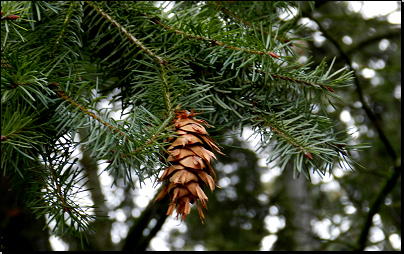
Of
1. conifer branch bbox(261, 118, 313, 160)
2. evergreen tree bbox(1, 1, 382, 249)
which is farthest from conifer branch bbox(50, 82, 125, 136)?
Answer: conifer branch bbox(261, 118, 313, 160)

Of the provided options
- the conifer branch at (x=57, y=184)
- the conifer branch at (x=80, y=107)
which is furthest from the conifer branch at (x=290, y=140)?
the conifer branch at (x=57, y=184)

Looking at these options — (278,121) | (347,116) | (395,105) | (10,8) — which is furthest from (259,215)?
(10,8)

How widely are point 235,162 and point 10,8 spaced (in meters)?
2.17

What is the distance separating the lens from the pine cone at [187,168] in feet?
1.60

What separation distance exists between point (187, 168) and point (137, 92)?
21 centimetres

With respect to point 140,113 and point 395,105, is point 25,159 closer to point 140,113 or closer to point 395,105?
point 140,113

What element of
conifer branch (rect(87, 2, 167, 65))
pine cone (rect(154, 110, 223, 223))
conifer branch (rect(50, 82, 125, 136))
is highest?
conifer branch (rect(87, 2, 167, 65))

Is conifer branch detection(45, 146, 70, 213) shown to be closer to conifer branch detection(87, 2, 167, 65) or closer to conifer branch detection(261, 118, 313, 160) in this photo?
conifer branch detection(87, 2, 167, 65)

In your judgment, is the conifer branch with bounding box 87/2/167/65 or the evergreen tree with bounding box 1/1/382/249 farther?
the conifer branch with bounding box 87/2/167/65

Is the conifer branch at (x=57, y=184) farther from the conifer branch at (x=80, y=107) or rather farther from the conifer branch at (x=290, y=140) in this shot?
Answer: the conifer branch at (x=290, y=140)

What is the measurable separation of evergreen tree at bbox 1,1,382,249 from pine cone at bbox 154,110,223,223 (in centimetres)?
1

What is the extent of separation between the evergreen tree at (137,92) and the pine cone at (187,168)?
0.4 inches

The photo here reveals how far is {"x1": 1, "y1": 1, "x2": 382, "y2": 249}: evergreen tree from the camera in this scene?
51 centimetres

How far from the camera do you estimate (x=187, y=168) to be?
50 centimetres
